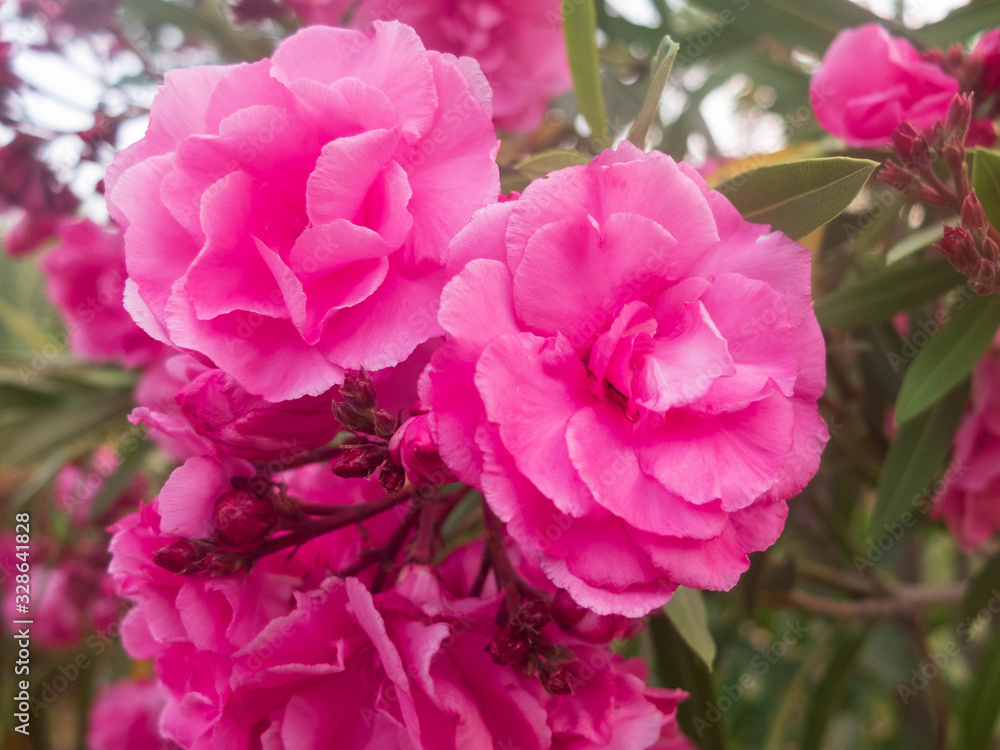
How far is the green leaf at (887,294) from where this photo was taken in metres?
0.94

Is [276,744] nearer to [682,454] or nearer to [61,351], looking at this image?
[682,454]

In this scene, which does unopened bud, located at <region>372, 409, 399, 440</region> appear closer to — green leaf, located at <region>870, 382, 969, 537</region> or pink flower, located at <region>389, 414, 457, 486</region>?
pink flower, located at <region>389, 414, 457, 486</region>

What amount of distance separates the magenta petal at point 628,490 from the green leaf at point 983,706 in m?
1.09

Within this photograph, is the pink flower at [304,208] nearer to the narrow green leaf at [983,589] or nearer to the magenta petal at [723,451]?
the magenta petal at [723,451]

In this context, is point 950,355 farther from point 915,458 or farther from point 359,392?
point 359,392

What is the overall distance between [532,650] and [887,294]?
0.69 meters

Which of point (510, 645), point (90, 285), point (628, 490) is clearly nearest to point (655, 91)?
point (628, 490)

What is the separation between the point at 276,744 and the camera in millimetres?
593

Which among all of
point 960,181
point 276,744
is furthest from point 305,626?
point 960,181

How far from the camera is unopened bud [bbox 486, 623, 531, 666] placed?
55cm

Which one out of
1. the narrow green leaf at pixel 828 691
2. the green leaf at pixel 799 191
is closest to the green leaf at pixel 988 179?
the green leaf at pixel 799 191

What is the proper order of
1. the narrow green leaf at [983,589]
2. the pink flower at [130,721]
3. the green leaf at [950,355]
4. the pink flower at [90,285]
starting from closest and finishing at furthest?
the green leaf at [950,355], the narrow green leaf at [983,589], the pink flower at [130,721], the pink flower at [90,285]

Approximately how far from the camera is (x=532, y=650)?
56 cm

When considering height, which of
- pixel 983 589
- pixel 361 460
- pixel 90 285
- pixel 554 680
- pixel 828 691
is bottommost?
pixel 828 691
